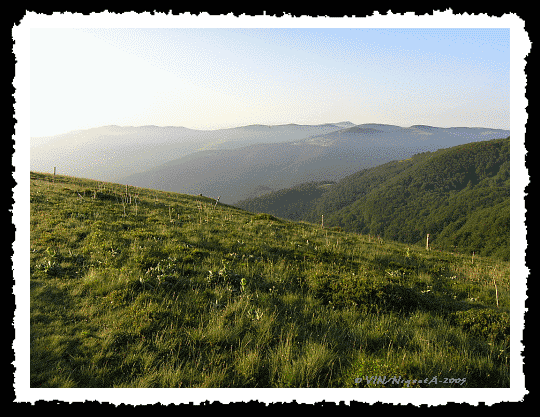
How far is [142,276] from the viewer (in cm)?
702

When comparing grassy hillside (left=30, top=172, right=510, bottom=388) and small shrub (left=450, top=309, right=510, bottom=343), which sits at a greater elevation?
grassy hillside (left=30, top=172, right=510, bottom=388)

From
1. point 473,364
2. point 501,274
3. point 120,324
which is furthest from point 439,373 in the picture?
point 501,274

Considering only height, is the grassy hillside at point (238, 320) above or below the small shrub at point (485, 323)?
above

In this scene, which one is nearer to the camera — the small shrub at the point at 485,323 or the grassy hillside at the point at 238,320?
the grassy hillside at the point at 238,320

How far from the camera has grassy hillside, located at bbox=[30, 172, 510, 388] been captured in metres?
4.10

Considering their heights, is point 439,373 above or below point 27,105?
below

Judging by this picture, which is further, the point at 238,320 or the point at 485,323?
the point at 485,323

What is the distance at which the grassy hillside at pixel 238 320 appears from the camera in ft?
13.4

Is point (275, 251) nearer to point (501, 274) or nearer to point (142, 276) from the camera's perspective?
point (142, 276)

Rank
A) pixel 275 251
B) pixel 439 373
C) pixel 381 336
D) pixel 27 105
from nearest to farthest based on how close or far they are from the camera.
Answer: pixel 439 373 < pixel 27 105 < pixel 381 336 < pixel 275 251

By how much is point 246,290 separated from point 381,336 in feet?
10.4

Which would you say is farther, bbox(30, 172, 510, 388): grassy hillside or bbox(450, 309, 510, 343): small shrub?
bbox(450, 309, 510, 343): small shrub

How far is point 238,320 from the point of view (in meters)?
5.41

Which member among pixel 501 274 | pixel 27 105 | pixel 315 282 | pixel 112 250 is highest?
pixel 27 105
